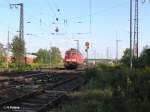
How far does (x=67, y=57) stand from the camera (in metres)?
71.3

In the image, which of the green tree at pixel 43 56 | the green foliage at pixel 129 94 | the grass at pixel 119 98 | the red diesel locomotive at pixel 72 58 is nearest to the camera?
the green foliage at pixel 129 94

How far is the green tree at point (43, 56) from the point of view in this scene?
14226 cm

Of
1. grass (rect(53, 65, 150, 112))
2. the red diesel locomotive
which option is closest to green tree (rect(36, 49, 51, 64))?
the red diesel locomotive

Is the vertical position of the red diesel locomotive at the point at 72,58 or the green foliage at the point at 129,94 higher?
the red diesel locomotive at the point at 72,58

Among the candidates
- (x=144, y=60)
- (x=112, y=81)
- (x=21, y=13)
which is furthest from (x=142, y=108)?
(x=21, y=13)

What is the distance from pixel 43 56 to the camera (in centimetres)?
14888

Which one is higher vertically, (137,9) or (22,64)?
(137,9)

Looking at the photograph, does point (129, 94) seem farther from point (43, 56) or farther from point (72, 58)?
point (43, 56)

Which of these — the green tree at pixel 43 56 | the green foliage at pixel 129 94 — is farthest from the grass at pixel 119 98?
the green tree at pixel 43 56

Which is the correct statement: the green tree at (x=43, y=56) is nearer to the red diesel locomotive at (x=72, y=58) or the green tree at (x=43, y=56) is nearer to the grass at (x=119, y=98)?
the red diesel locomotive at (x=72, y=58)

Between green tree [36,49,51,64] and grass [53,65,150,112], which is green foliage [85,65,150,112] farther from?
green tree [36,49,51,64]

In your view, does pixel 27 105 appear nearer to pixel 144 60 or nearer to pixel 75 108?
pixel 75 108

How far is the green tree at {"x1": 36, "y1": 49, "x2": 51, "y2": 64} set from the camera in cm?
14226

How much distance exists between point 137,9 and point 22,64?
28.8m
